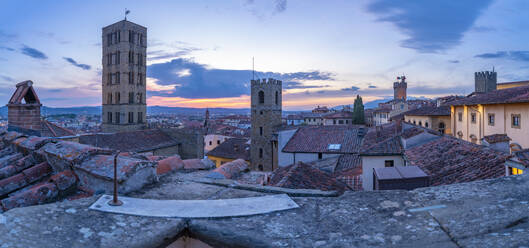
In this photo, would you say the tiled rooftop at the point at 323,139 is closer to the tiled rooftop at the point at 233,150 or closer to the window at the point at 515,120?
the tiled rooftop at the point at 233,150

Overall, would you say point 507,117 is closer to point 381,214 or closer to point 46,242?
point 381,214

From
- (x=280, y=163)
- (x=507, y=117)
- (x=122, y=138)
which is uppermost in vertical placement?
(x=507, y=117)

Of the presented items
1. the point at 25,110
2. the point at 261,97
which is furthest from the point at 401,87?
the point at 25,110

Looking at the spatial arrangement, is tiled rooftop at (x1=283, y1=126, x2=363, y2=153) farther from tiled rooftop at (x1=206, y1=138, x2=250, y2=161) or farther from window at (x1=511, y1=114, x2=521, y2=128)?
window at (x1=511, y1=114, x2=521, y2=128)

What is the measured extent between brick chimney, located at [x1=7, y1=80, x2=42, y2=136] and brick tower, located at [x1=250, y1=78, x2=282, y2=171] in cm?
3070

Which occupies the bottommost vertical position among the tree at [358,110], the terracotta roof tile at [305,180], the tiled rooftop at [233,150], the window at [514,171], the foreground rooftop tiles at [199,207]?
the tiled rooftop at [233,150]

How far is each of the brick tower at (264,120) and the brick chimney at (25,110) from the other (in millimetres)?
30705

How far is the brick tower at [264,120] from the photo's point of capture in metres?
38.8

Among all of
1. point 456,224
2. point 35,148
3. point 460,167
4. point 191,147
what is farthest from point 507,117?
point 191,147

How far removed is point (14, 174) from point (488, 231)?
6105 mm

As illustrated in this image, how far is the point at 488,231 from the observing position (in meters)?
2.15

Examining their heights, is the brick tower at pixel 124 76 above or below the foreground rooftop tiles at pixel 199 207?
above

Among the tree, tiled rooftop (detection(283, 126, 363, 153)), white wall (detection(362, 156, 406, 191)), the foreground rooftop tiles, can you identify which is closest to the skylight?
tiled rooftop (detection(283, 126, 363, 153))

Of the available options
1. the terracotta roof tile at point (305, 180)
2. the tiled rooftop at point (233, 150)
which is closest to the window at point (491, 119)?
the terracotta roof tile at point (305, 180)
